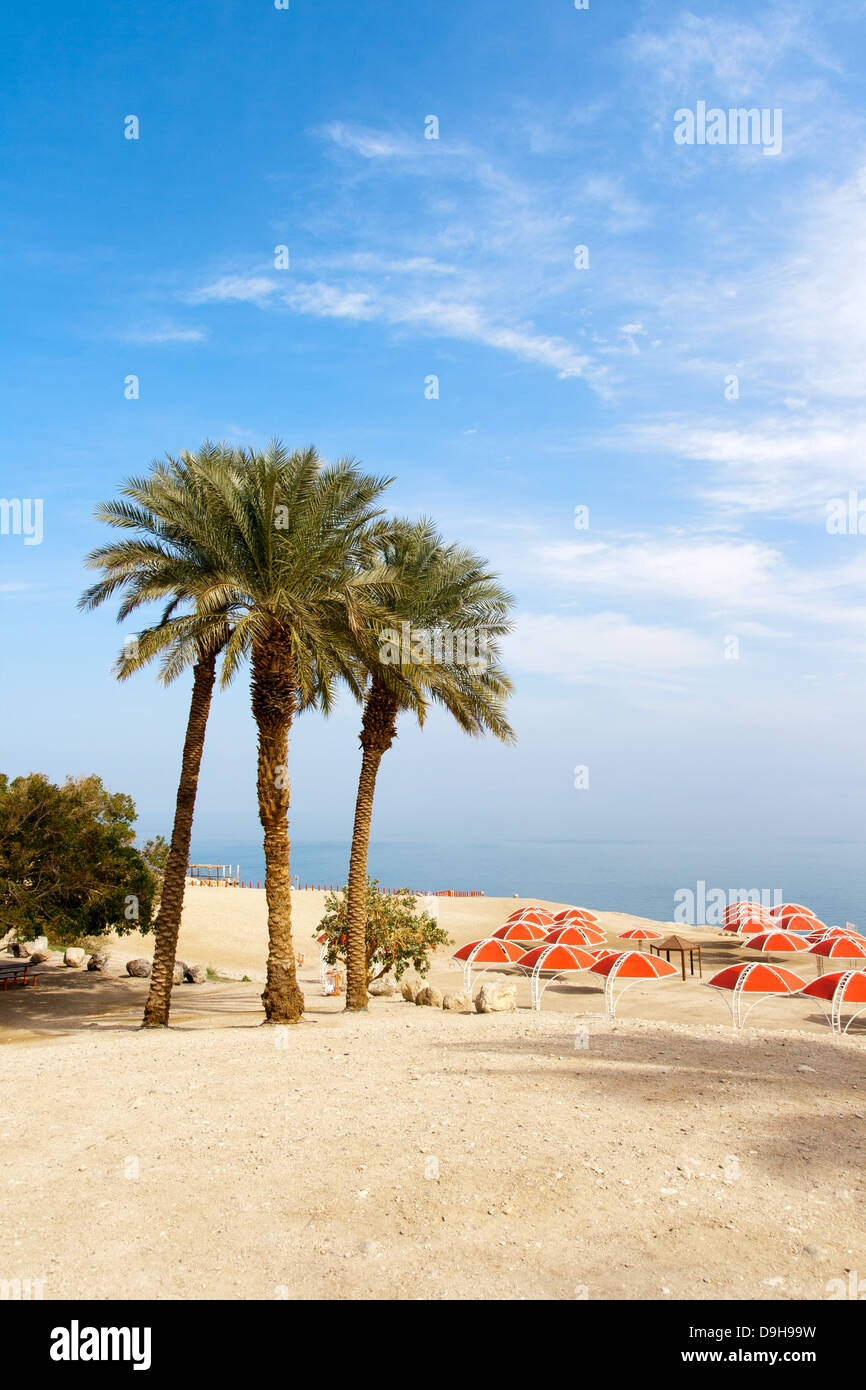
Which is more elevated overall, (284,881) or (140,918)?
(284,881)

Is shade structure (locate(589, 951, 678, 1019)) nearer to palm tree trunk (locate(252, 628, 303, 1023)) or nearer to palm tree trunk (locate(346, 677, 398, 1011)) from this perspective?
palm tree trunk (locate(346, 677, 398, 1011))

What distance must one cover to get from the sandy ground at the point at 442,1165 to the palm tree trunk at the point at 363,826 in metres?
5.81

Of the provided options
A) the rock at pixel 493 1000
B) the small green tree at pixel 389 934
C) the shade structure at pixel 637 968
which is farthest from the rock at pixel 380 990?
the shade structure at pixel 637 968

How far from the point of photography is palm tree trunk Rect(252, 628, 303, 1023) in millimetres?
17969

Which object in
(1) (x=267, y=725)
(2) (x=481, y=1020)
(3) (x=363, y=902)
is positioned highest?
(1) (x=267, y=725)

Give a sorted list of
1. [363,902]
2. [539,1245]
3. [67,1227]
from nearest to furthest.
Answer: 1. [539,1245]
2. [67,1227]
3. [363,902]

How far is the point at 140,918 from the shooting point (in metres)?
24.8

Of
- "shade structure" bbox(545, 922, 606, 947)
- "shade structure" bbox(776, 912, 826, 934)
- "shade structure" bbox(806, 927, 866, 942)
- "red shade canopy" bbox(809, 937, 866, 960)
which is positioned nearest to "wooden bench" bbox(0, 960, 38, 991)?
"shade structure" bbox(545, 922, 606, 947)

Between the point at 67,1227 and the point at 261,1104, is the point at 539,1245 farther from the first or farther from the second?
the point at 261,1104

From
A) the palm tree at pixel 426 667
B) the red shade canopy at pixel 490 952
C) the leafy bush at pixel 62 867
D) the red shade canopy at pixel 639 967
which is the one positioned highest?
the palm tree at pixel 426 667

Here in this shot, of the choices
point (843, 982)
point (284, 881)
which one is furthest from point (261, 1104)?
point (843, 982)

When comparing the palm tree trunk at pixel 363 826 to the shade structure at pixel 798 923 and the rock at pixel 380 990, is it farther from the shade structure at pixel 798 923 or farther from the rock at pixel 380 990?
the shade structure at pixel 798 923

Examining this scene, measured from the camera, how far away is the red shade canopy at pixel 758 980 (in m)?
18.8
